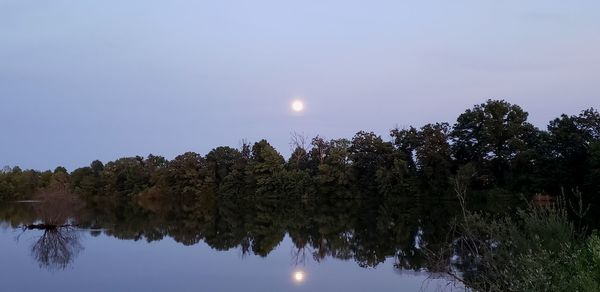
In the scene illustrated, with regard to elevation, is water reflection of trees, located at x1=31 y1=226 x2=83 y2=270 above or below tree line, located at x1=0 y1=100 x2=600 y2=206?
below

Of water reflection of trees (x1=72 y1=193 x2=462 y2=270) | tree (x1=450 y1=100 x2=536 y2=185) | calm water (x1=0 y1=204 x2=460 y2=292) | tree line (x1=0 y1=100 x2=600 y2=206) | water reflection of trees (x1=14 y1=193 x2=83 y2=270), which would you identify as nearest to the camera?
calm water (x1=0 y1=204 x2=460 y2=292)

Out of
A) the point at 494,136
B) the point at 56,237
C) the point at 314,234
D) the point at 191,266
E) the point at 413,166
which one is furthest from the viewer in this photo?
the point at 413,166

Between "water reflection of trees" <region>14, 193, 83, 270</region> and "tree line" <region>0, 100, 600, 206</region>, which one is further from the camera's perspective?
"tree line" <region>0, 100, 600, 206</region>

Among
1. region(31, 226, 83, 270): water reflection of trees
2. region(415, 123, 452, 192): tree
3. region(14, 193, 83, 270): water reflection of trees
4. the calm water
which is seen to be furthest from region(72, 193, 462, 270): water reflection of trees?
region(415, 123, 452, 192): tree

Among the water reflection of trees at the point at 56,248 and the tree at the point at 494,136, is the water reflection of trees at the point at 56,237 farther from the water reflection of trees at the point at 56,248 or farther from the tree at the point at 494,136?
the tree at the point at 494,136

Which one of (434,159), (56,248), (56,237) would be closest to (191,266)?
(56,248)

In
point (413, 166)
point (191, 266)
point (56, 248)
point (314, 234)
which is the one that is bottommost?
point (191, 266)

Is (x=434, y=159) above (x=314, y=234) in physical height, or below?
above

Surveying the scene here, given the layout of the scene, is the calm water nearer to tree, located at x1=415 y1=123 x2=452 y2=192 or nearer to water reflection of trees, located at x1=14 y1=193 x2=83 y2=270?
water reflection of trees, located at x1=14 y1=193 x2=83 y2=270

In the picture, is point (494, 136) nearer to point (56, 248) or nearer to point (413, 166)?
point (413, 166)

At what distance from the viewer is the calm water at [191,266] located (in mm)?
13336

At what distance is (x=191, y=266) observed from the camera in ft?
54.5

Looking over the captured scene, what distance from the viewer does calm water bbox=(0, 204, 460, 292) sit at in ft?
43.8

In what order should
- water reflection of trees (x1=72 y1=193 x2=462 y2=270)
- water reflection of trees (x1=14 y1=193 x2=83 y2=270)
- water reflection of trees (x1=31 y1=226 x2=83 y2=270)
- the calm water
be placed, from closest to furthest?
the calm water → water reflection of trees (x1=31 y1=226 x2=83 y2=270) → water reflection of trees (x1=14 y1=193 x2=83 y2=270) → water reflection of trees (x1=72 y1=193 x2=462 y2=270)
